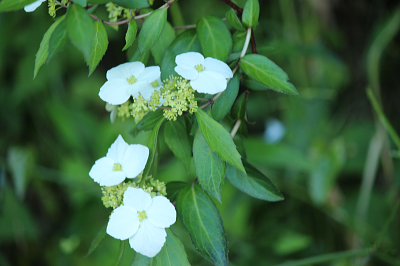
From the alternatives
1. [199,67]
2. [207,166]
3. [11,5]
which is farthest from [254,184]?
[11,5]

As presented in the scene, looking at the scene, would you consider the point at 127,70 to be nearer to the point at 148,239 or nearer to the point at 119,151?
the point at 119,151

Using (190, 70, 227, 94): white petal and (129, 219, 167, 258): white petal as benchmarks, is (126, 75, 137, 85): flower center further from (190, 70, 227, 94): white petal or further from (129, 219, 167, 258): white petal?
(129, 219, 167, 258): white petal

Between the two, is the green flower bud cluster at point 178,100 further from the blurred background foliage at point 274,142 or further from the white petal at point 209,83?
the blurred background foliage at point 274,142

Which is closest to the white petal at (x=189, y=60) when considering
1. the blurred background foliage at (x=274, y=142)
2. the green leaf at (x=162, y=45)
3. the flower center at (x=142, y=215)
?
the green leaf at (x=162, y=45)

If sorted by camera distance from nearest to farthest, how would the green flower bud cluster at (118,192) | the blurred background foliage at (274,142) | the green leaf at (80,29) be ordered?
the green leaf at (80,29) < the green flower bud cluster at (118,192) < the blurred background foliage at (274,142)

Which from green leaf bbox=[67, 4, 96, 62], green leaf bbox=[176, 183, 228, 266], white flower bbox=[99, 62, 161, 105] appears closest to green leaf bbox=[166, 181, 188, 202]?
green leaf bbox=[176, 183, 228, 266]

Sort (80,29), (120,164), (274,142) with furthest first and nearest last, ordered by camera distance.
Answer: (274,142) < (120,164) < (80,29)
